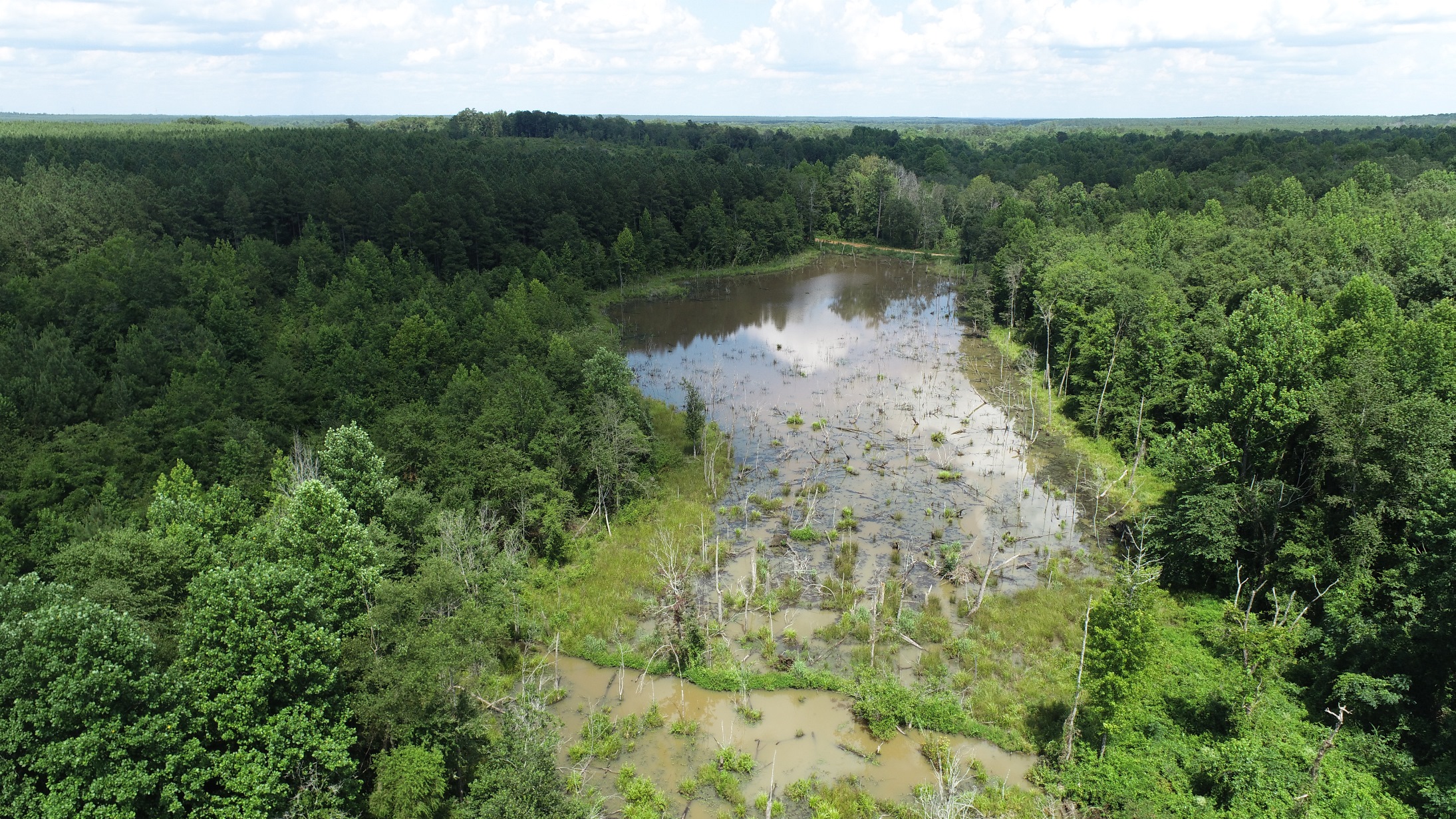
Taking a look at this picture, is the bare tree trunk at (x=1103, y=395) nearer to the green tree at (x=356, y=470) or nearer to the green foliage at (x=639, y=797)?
the green foliage at (x=639, y=797)

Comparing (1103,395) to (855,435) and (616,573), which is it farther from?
(616,573)

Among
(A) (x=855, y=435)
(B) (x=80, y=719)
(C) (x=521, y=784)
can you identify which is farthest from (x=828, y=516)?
(B) (x=80, y=719)

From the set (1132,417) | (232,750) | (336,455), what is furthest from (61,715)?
(1132,417)

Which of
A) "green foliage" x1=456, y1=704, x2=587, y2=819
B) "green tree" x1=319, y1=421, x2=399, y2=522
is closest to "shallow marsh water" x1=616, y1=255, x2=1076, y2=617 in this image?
"green foliage" x1=456, y1=704, x2=587, y2=819

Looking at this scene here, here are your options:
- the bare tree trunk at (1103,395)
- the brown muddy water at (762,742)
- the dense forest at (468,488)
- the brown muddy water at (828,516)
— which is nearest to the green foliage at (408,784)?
the dense forest at (468,488)

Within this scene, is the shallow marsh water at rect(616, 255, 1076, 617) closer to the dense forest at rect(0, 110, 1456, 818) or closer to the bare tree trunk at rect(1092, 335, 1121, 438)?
the bare tree trunk at rect(1092, 335, 1121, 438)

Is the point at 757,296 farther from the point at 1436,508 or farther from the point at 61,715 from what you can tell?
the point at 61,715
